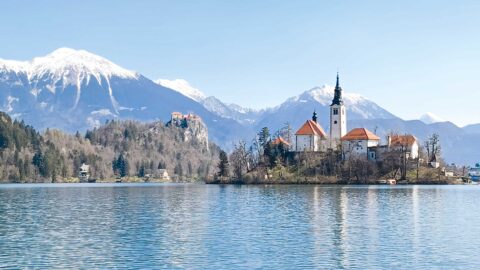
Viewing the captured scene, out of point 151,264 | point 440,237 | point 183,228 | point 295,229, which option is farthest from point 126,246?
point 440,237

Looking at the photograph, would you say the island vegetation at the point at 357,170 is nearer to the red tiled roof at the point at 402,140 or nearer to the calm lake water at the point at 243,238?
the red tiled roof at the point at 402,140

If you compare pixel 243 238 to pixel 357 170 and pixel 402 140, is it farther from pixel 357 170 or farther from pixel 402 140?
pixel 402 140

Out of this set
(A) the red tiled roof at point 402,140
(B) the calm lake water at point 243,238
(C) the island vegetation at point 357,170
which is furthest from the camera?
(A) the red tiled roof at point 402,140

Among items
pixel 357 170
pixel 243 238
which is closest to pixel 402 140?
pixel 357 170

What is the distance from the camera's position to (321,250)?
48.3m

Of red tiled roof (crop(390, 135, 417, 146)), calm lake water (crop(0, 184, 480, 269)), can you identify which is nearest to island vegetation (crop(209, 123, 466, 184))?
red tiled roof (crop(390, 135, 417, 146))

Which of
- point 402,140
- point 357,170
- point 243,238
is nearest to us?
point 243,238

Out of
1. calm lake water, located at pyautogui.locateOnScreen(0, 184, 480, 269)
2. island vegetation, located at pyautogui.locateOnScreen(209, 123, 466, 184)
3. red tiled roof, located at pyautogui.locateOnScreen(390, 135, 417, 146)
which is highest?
red tiled roof, located at pyautogui.locateOnScreen(390, 135, 417, 146)

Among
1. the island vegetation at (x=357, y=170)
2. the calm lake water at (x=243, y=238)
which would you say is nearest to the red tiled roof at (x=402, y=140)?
the island vegetation at (x=357, y=170)

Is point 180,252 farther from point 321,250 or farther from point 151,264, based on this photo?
point 321,250

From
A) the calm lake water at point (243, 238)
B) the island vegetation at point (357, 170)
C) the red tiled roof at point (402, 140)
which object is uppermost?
the red tiled roof at point (402, 140)

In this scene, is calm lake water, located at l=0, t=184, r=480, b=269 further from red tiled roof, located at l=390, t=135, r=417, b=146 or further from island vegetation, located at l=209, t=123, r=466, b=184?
red tiled roof, located at l=390, t=135, r=417, b=146

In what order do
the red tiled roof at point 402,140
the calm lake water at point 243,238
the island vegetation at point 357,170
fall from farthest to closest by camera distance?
the red tiled roof at point 402,140
the island vegetation at point 357,170
the calm lake water at point 243,238

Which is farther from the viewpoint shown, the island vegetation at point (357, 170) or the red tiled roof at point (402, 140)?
the red tiled roof at point (402, 140)
